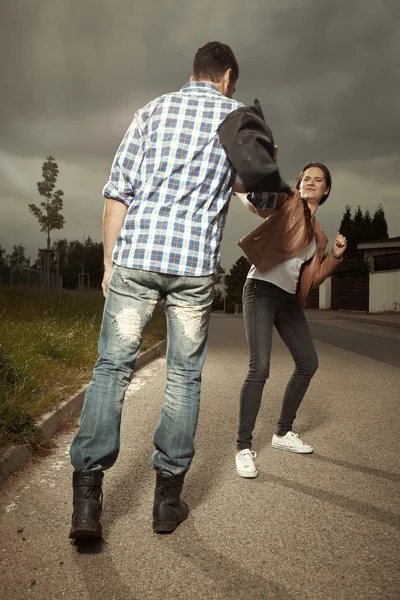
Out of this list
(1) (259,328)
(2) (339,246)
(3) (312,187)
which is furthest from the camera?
(3) (312,187)

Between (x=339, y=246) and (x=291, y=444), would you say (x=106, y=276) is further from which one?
(x=291, y=444)

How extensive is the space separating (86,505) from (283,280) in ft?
6.41

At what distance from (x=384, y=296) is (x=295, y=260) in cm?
2957

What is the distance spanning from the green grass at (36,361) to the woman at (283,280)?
1.45 metres

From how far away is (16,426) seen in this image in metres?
4.22

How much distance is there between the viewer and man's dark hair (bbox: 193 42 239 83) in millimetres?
3092

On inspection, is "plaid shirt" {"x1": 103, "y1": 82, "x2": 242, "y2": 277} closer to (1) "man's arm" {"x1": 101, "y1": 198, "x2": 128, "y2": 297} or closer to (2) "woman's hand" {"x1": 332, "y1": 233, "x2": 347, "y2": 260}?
(1) "man's arm" {"x1": 101, "y1": 198, "x2": 128, "y2": 297}

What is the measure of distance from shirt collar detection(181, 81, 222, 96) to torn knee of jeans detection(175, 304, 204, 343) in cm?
103

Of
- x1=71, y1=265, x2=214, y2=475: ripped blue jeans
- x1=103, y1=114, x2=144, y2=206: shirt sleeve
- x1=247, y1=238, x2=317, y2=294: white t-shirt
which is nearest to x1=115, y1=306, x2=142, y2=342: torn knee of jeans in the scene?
x1=71, y1=265, x2=214, y2=475: ripped blue jeans

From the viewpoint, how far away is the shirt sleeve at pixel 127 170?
A: 2.97m

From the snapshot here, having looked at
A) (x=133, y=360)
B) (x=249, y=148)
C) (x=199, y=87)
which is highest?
(x=199, y=87)

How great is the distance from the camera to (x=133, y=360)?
2982 millimetres

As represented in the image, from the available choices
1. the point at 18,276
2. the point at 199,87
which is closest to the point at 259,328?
the point at 199,87

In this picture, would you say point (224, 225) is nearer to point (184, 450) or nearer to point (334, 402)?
point (184, 450)
